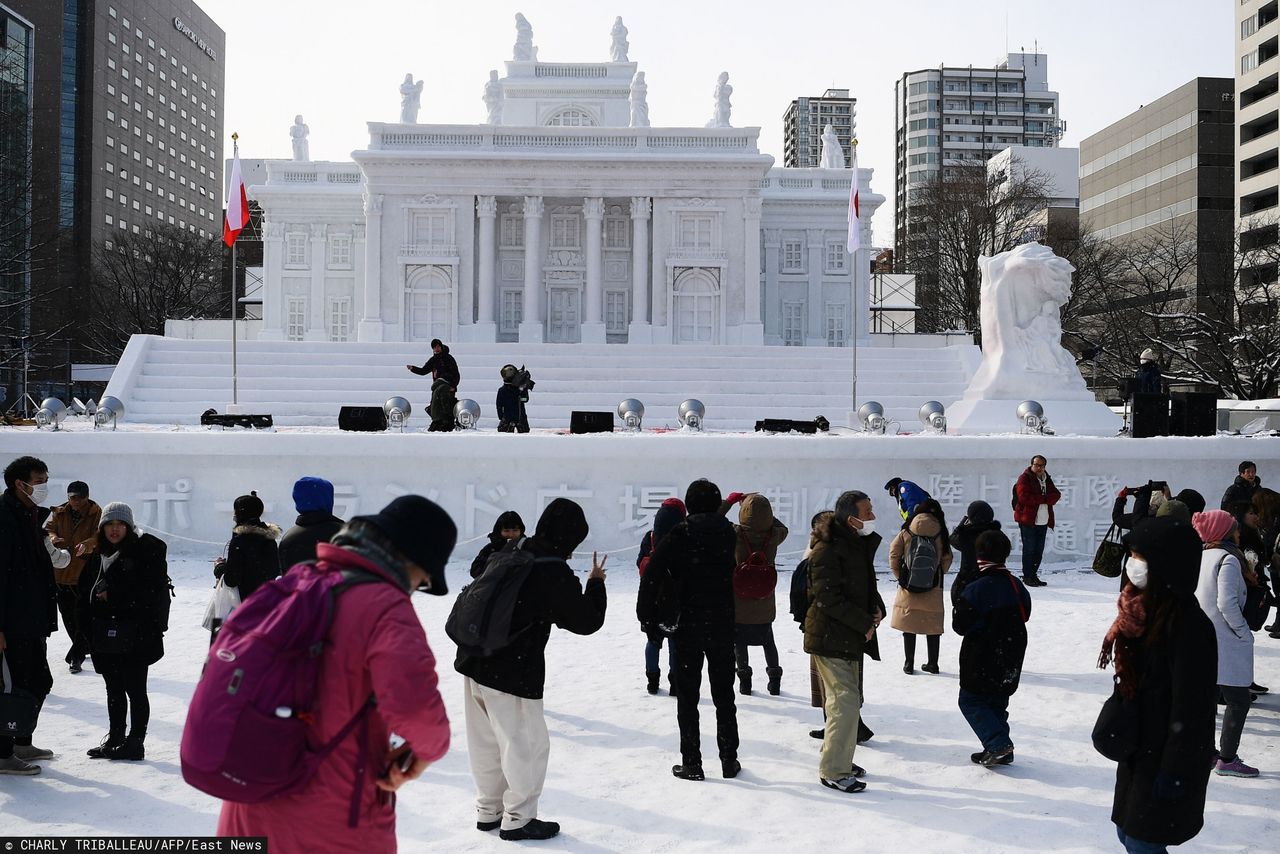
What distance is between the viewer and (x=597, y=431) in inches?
651

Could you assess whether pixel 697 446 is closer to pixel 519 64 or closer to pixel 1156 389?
pixel 1156 389

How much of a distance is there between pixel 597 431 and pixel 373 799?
44.1ft

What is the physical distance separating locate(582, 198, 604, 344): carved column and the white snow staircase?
39.9 feet

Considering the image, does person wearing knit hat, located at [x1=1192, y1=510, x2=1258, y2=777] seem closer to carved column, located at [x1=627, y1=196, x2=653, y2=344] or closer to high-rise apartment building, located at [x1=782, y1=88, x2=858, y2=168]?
carved column, located at [x1=627, y1=196, x2=653, y2=344]

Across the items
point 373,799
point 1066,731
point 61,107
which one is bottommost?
point 1066,731

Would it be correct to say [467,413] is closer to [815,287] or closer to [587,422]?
[587,422]

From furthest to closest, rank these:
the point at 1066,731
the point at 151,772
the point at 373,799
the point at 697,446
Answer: the point at 697,446, the point at 1066,731, the point at 151,772, the point at 373,799

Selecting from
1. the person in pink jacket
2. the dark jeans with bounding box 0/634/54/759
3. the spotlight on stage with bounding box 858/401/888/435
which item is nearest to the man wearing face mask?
the dark jeans with bounding box 0/634/54/759

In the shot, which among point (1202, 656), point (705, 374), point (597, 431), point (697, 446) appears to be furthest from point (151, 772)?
point (705, 374)

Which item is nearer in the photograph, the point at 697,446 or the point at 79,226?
the point at 697,446

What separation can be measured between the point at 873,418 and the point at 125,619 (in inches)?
480

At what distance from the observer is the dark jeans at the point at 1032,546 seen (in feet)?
42.3

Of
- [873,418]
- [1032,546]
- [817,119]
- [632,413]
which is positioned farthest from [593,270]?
[817,119]

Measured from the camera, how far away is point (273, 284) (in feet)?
145
